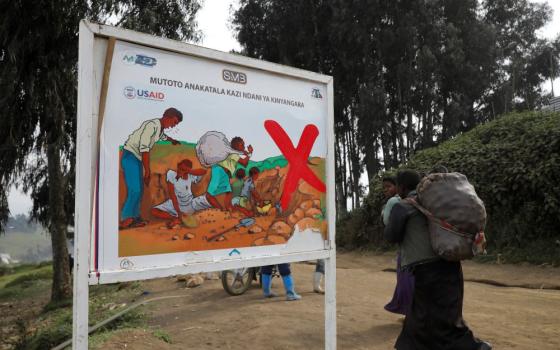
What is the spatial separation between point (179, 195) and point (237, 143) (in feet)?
1.82

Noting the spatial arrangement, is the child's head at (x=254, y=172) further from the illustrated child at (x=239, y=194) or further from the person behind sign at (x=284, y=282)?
the person behind sign at (x=284, y=282)

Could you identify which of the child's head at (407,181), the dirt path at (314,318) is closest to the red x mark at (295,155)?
the child's head at (407,181)

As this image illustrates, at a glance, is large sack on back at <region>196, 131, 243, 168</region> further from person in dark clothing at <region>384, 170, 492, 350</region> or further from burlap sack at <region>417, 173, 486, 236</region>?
burlap sack at <region>417, 173, 486, 236</region>

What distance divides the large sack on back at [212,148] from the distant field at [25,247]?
114m

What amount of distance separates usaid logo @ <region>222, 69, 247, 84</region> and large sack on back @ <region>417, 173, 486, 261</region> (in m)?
1.46

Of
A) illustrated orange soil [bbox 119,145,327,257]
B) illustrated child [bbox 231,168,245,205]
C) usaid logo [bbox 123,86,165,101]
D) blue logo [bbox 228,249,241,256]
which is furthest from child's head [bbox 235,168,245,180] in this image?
usaid logo [bbox 123,86,165,101]

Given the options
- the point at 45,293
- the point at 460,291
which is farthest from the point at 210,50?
the point at 45,293

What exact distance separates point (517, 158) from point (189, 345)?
9890mm

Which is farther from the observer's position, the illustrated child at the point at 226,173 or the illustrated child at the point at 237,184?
the illustrated child at the point at 237,184

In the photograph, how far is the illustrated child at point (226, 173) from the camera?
308 cm

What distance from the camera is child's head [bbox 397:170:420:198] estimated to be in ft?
12.3

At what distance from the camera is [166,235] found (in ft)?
9.36

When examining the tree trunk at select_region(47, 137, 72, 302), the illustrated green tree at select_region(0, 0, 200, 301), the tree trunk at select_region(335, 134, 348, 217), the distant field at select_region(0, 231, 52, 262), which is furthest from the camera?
the distant field at select_region(0, 231, 52, 262)

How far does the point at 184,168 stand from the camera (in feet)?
9.68
